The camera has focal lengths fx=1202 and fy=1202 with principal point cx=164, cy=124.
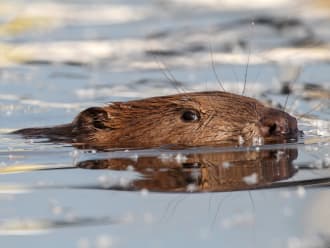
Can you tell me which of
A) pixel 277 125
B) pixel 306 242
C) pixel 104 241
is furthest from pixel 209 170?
pixel 104 241

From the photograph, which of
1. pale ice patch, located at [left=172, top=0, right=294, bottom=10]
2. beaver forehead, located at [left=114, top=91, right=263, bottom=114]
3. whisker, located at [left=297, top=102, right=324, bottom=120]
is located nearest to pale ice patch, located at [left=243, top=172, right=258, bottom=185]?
beaver forehead, located at [left=114, top=91, right=263, bottom=114]

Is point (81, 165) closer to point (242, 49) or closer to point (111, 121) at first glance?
point (111, 121)

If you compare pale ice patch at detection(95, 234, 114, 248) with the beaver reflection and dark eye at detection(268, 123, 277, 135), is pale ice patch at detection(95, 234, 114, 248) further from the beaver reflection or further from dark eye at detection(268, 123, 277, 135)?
dark eye at detection(268, 123, 277, 135)

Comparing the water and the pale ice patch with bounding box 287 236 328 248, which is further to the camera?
the water

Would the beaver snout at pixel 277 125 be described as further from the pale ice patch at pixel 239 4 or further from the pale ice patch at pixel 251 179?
the pale ice patch at pixel 239 4

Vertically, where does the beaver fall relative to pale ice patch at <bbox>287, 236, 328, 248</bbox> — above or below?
above

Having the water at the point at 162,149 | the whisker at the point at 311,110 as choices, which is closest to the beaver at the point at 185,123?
the water at the point at 162,149
